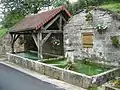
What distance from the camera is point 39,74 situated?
1141 cm

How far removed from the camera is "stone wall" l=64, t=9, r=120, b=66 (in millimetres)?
10234

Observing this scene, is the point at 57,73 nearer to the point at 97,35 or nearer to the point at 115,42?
the point at 97,35

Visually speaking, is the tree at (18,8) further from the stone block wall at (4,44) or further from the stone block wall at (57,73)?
the stone block wall at (57,73)

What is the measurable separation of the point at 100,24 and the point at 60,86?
13.8ft

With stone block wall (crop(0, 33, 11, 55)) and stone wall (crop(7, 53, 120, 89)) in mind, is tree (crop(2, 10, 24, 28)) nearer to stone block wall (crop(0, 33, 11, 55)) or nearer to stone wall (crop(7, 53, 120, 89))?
stone block wall (crop(0, 33, 11, 55))

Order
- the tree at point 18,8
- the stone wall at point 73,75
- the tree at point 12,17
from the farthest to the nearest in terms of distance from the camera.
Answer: the tree at point 12,17 → the tree at point 18,8 → the stone wall at point 73,75

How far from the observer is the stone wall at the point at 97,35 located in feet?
33.6

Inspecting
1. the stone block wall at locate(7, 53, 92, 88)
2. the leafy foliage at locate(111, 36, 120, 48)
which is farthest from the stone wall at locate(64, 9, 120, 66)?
the stone block wall at locate(7, 53, 92, 88)

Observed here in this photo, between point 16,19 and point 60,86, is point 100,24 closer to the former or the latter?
point 60,86

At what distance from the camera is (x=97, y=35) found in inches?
437

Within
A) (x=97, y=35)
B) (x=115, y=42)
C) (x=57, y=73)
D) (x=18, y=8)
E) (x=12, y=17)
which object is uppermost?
(x=18, y=8)

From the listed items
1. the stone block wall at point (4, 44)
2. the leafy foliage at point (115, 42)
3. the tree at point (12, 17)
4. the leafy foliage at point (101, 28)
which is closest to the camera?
the leafy foliage at point (115, 42)

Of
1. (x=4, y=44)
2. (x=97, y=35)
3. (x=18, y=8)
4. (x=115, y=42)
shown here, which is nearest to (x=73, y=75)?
(x=115, y=42)

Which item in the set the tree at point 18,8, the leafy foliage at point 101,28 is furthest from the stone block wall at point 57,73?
the tree at point 18,8
